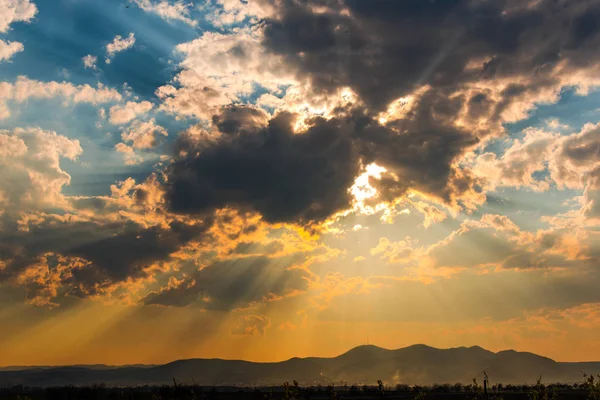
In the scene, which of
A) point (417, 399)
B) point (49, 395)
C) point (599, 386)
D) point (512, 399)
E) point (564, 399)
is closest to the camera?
point (599, 386)

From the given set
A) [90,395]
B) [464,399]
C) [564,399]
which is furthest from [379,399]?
[90,395]

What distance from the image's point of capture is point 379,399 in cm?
14000

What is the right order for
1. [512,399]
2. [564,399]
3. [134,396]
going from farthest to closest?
[134,396], [512,399], [564,399]

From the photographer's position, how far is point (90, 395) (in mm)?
156875

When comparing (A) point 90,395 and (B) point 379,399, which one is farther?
(A) point 90,395

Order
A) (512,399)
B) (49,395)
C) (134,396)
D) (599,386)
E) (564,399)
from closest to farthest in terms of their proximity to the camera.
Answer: (599,386)
(564,399)
(512,399)
(134,396)
(49,395)

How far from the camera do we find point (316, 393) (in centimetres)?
17238

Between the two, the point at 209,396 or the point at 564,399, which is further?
the point at 209,396

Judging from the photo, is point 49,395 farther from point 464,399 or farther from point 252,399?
point 464,399

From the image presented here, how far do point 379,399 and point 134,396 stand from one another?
62.1m

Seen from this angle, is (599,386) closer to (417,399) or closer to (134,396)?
(417,399)

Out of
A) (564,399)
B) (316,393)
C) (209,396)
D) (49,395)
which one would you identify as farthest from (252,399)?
(564,399)

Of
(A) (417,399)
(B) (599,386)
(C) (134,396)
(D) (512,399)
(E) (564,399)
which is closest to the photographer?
(B) (599,386)

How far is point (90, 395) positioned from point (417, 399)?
88565 millimetres
